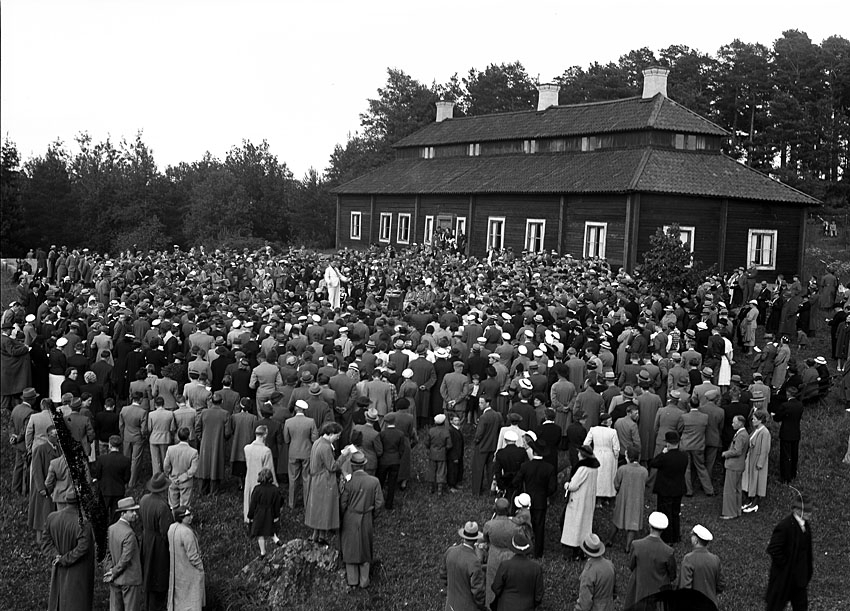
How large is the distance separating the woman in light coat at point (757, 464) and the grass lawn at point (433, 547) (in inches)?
12.7

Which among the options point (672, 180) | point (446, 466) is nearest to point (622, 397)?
→ point (446, 466)

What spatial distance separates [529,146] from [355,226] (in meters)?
12.9

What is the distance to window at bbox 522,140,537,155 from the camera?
4084 cm

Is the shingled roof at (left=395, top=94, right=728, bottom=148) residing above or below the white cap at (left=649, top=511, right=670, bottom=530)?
above

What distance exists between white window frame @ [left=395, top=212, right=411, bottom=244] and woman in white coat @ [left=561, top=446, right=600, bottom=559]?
1269 inches

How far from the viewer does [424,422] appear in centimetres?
1748

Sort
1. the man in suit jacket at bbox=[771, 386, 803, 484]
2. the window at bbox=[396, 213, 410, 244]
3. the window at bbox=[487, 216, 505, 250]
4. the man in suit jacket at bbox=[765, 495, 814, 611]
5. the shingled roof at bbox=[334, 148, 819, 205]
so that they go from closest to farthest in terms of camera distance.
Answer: the man in suit jacket at bbox=[765, 495, 814, 611] < the man in suit jacket at bbox=[771, 386, 803, 484] < the shingled roof at bbox=[334, 148, 819, 205] < the window at bbox=[487, 216, 505, 250] < the window at bbox=[396, 213, 410, 244]

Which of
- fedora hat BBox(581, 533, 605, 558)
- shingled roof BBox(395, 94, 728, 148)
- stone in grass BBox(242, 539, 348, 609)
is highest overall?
shingled roof BBox(395, 94, 728, 148)

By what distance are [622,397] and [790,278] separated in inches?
901

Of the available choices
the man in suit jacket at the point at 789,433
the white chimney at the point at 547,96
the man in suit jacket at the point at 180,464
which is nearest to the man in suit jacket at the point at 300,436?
the man in suit jacket at the point at 180,464

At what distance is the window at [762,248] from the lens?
33156mm

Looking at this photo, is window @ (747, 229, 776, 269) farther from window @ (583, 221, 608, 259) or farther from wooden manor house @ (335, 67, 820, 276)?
window @ (583, 221, 608, 259)

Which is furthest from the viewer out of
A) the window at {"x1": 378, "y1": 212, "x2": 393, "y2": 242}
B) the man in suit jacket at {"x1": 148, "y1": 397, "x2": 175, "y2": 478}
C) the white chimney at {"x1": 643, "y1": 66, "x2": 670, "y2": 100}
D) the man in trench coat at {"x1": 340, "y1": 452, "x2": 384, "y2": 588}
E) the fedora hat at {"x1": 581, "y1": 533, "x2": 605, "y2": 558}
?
the window at {"x1": 378, "y1": 212, "x2": 393, "y2": 242}

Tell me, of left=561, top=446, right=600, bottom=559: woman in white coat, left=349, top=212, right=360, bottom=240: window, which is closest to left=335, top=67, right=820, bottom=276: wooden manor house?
left=349, top=212, right=360, bottom=240: window
